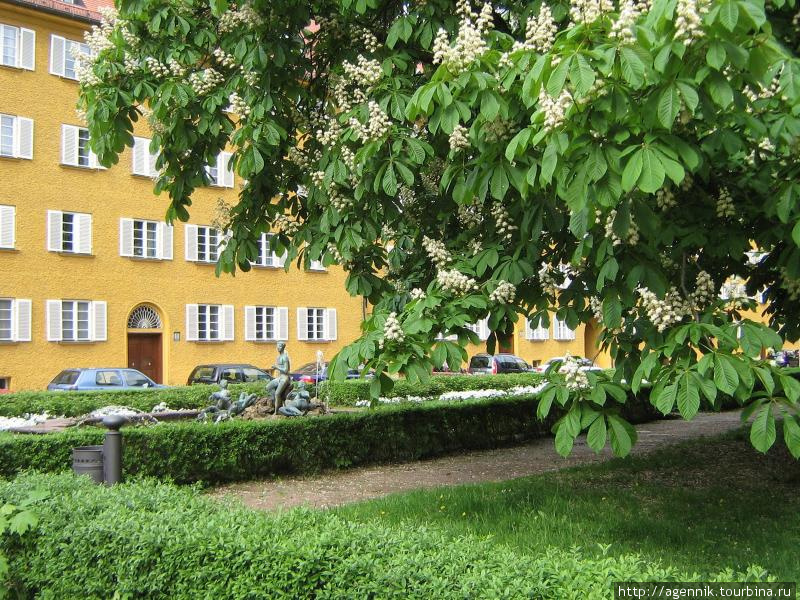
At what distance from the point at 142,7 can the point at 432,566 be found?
694cm

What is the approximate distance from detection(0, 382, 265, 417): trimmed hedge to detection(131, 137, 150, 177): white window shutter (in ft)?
35.0

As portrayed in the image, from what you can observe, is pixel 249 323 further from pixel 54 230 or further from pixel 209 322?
pixel 54 230

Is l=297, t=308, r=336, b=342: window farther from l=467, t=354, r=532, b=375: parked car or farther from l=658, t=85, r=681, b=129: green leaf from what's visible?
l=658, t=85, r=681, b=129: green leaf

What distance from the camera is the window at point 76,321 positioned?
83.6 feet

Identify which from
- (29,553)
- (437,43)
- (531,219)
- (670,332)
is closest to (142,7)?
(437,43)

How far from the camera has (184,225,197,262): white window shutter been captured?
29.4 m

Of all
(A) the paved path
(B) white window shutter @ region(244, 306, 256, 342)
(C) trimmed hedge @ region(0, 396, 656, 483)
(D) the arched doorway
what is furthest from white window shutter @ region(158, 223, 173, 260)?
(A) the paved path

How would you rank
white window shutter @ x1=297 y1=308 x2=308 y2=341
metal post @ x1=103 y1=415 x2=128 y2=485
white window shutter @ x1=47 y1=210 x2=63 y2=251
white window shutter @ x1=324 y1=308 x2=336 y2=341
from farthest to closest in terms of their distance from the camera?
white window shutter @ x1=324 y1=308 x2=336 y2=341 < white window shutter @ x1=297 y1=308 x2=308 y2=341 < white window shutter @ x1=47 y1=210 x2=63 y2=251 < metal post @ x1=103 y1=415 x2=128 y2=485

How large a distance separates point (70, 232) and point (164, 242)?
11.1 feet

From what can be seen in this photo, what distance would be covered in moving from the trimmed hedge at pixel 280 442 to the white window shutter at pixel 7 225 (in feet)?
54.4

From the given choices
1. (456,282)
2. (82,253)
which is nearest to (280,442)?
(456,282)

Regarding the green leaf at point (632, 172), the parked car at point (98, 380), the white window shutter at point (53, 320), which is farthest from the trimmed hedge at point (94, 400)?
the green leaf at point (632, 172)

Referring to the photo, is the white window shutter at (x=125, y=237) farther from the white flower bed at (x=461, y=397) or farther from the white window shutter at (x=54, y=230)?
the white flower bed at (x=461, y=397)

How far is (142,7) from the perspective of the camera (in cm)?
823
